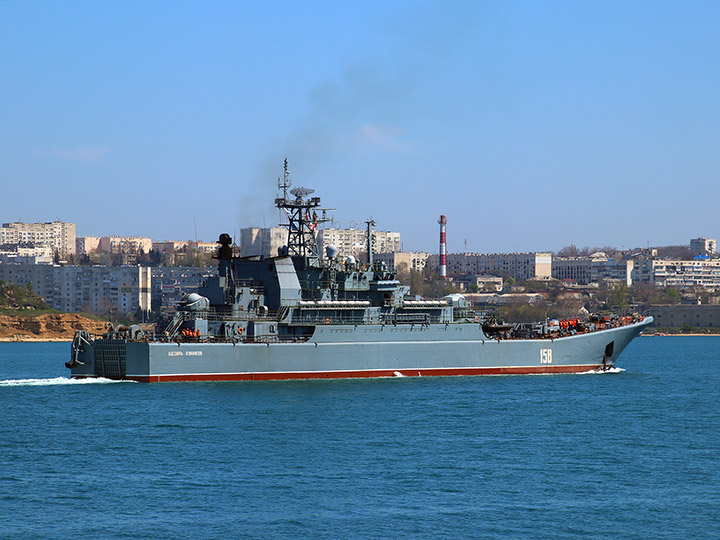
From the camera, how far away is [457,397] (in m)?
38.8

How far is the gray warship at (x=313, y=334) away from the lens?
1619 inches

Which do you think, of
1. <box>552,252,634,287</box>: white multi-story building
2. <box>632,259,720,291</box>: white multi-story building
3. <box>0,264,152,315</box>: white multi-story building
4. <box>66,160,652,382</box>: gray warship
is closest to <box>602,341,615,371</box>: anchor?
<box>66,160,652,382</box>: gray warship

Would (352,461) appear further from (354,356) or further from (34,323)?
(34,323)

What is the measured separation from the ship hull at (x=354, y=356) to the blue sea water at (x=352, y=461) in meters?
0.99

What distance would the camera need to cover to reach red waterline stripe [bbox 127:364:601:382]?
1604 inches

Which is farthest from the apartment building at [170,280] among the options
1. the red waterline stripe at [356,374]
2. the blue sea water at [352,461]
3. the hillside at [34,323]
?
the blue sea water at [352,461]

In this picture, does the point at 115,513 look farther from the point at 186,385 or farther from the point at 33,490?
the point at 186,385

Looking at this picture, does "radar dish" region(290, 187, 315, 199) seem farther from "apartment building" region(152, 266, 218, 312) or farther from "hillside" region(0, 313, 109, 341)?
"apartment building" region(152, 266, 218, 312)

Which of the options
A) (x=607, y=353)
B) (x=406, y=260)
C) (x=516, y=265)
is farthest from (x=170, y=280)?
(x=607, y=353)

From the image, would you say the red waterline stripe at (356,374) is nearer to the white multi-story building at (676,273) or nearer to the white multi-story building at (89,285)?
the white multi-story building at (89,285)

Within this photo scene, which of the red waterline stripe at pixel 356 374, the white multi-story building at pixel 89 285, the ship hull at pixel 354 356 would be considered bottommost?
the red waterline stripe at pixel 356 374

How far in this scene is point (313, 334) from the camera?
42906 millimetres

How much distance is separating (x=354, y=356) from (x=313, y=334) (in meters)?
2.00

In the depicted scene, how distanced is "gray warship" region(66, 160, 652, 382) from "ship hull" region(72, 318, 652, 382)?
0.04 metres
